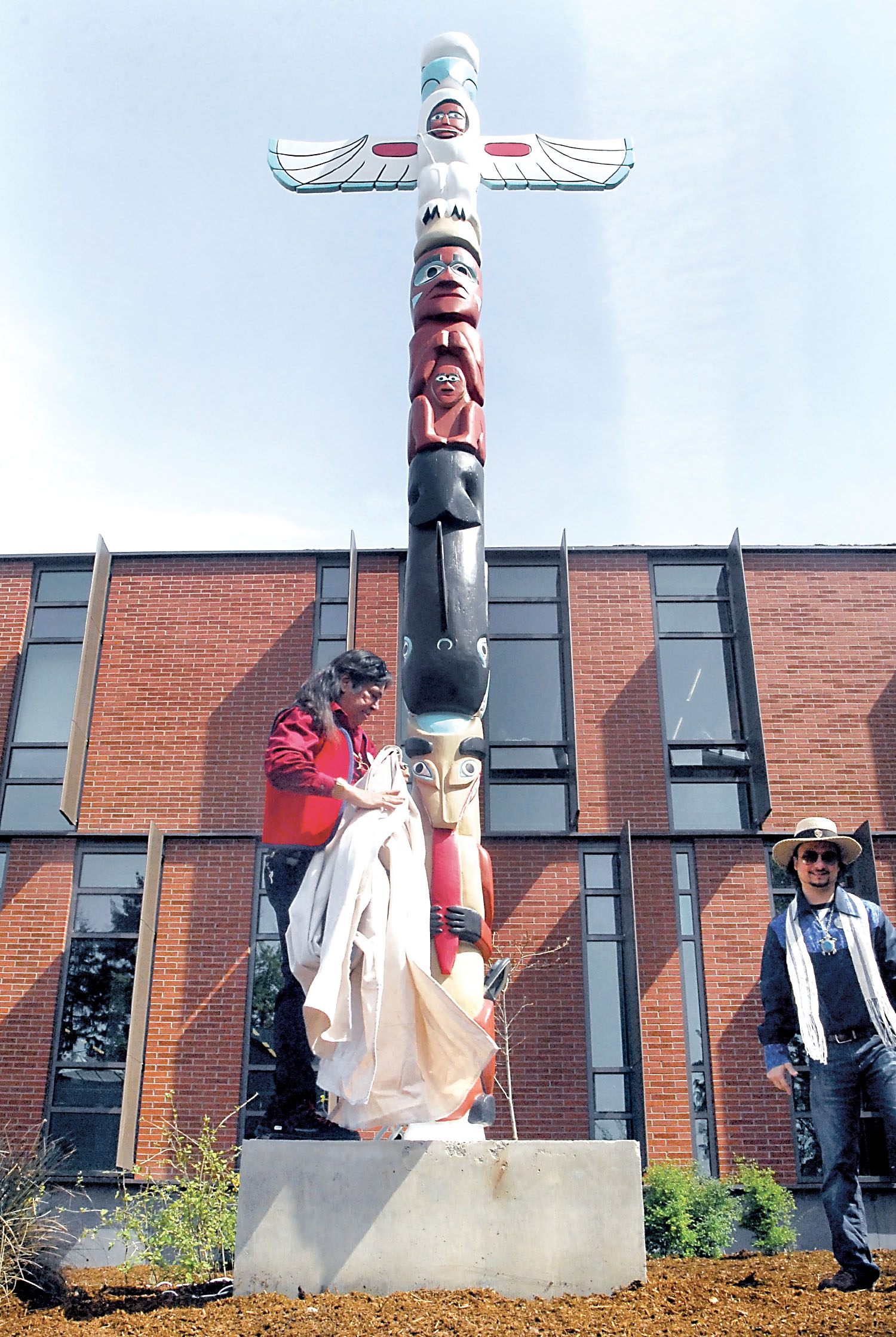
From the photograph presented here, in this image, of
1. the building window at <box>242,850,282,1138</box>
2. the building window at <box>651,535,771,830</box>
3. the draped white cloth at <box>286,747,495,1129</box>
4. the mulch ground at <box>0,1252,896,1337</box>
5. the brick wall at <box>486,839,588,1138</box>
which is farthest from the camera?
the building window at <box>651,535,771,830</box>

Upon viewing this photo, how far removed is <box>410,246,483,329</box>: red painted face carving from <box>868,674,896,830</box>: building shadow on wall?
27.2 feet

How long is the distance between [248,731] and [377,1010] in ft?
32.9

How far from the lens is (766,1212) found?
37.7 feet

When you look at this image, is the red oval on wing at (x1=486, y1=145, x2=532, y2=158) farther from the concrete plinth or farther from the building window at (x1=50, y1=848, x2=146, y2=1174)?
the concrete plinth

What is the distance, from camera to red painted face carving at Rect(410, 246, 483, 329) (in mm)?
8719

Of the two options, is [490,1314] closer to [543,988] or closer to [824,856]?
[824,856]

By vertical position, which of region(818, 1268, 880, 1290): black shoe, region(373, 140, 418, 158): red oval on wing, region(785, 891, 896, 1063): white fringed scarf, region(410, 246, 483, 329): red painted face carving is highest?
region(373, 140, 418, 158): red oval on wing

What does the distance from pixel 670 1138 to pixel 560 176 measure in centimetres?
978

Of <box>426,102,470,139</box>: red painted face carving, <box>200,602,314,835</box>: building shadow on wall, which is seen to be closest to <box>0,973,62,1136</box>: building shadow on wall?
<box>200,602,314,835</box>: building shadow on wall

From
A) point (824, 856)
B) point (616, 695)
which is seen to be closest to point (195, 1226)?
point (824, 856)

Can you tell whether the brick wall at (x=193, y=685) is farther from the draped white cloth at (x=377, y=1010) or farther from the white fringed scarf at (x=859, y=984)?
the white fringed scarf at (x=859, y=984)

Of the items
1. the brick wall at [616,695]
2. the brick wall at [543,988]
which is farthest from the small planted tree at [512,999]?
the brick wall at [616,695]

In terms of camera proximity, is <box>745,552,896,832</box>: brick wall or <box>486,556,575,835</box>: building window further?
<box>486,556,575,835</box>: building window

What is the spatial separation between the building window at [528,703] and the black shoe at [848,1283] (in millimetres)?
8905
